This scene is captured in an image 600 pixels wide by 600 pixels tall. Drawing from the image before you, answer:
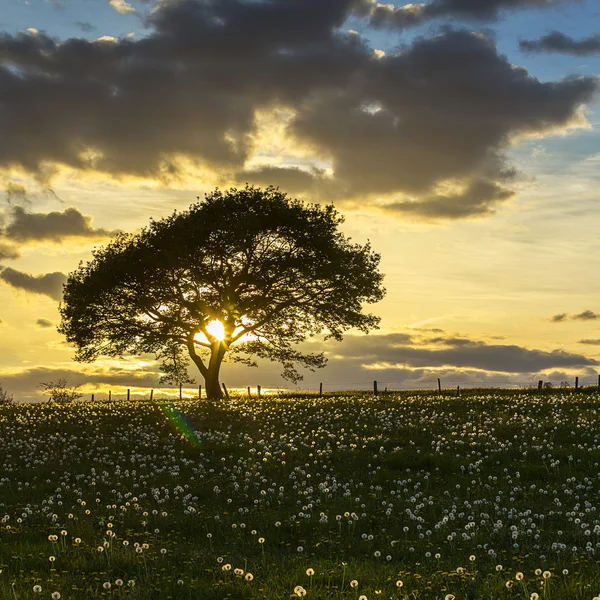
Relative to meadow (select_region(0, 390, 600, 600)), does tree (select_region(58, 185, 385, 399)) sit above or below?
above

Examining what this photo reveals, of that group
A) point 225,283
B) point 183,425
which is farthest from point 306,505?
point 225,283

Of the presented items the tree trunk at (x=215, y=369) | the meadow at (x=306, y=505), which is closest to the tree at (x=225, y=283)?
the tree trunk at (x=215, y=369)

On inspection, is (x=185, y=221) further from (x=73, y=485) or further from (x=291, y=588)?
(x=291, y=588)

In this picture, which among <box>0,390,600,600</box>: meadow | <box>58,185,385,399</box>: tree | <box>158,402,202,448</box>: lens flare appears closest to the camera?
<box>0,390,600,600</box>: meadow

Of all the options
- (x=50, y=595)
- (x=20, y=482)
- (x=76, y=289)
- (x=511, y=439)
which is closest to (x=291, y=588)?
(x=50, y=595)

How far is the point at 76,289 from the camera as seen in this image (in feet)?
197

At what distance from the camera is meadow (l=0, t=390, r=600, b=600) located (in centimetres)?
1173

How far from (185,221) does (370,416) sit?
2854cm

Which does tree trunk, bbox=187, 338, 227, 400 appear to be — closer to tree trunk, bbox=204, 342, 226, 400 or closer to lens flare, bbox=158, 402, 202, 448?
tree trunk, bbox=204, 342, 226, 400

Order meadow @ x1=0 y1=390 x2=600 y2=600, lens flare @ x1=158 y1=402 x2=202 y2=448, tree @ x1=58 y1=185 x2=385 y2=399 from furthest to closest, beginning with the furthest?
tree @ x1=58 y1=185 x2=385 y2=399
lens flare @ x1=158 y1=402 x2=202 y2=448
meadow @ x1=0 y1=390 x2=600 y2=600

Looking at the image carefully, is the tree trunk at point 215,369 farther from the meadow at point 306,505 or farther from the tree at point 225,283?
the meadow at point 306,505

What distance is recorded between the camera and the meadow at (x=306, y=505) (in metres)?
11.7

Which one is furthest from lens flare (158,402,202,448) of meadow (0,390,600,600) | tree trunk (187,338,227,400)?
tree trunk (187,338,227,400)

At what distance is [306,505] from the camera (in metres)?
18.3
